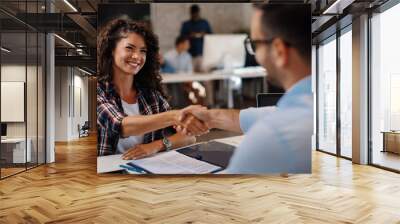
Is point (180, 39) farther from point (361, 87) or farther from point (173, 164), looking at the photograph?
point (361, 87)

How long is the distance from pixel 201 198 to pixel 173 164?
51.1 inches

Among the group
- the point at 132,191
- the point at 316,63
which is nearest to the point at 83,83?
the point at 316,63

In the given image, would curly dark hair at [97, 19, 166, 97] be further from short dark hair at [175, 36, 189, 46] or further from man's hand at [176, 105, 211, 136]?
man's hand at [176, 105, 211, 136]

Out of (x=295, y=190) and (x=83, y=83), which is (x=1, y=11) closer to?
(x=295, y=190)

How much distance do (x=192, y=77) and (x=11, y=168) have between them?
3.67 metres

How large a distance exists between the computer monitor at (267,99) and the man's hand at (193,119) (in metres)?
0.83

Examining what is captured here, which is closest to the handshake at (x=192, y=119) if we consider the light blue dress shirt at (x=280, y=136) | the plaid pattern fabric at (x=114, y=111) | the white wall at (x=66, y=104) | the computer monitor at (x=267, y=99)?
the plaid pattern fabric at (x=114, y=111)

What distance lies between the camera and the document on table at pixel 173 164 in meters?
6.16

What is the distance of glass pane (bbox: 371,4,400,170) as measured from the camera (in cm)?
723

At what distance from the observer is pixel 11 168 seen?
22.9 feet

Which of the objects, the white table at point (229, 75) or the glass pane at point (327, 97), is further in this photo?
the glass pane at point (327, 97)

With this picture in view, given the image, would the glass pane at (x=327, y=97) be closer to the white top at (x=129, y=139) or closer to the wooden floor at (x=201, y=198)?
the wooden floor at (x=201, y=198)

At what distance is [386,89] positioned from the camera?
756 cm

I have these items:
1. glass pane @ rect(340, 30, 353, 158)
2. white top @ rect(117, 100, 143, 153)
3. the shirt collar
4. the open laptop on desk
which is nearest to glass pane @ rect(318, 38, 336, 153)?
glass pane @ rect(340, 30, 353, 158)
